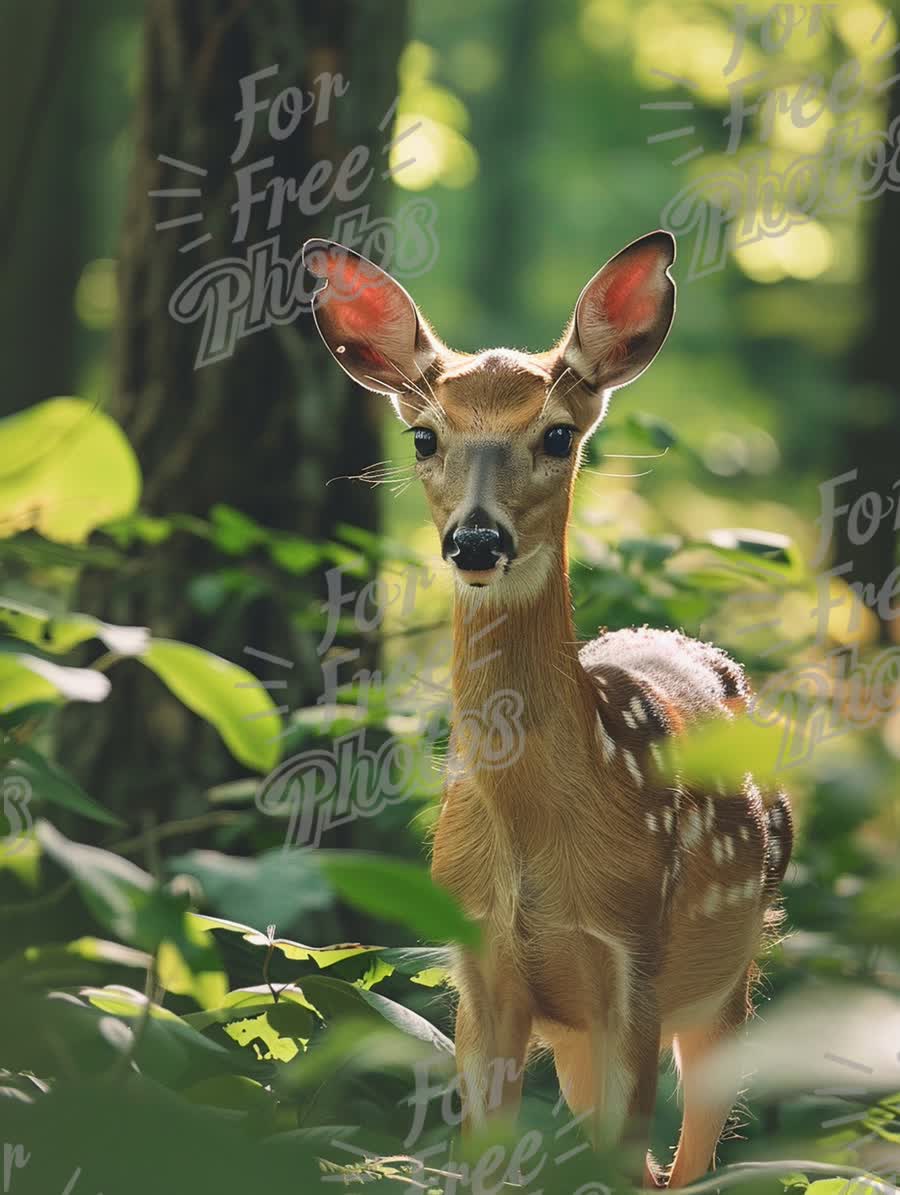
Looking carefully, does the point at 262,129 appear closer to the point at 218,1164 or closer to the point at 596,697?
the point at 596,697

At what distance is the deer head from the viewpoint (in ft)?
10.7

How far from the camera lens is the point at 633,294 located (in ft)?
11.6

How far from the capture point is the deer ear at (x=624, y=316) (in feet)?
11.3

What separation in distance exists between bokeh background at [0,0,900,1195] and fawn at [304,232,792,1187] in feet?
0.68

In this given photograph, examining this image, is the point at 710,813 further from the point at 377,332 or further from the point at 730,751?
the point at 730,751

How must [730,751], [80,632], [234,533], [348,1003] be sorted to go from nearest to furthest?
[730,751] < [80,632] < [348,1003] < [234,533]

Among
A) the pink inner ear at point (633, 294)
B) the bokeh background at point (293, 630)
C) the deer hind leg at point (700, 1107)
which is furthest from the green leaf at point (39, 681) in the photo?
the deer hind leg at point (700, 1107)

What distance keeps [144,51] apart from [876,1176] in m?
5.45

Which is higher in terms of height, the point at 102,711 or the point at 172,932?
the point at 172,932

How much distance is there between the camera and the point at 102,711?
580 centimetres

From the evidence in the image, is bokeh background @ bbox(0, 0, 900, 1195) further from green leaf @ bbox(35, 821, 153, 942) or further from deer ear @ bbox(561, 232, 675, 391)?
deer ear @ bbox(561, 232, 675, 391)

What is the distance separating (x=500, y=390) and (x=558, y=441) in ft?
0.60

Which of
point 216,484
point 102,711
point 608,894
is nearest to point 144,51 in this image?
point 216,484

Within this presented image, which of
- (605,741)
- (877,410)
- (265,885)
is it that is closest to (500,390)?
(605,741)
